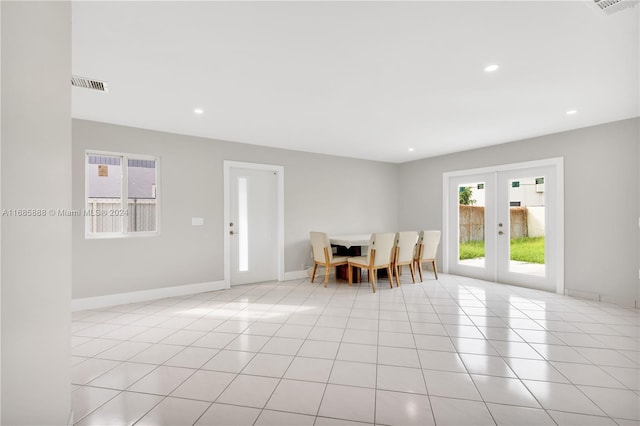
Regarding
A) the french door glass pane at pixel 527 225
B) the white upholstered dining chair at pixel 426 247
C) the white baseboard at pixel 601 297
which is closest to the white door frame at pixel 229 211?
the white upholstered dining chair at pixel 426 247

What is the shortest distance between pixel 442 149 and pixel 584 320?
327cm

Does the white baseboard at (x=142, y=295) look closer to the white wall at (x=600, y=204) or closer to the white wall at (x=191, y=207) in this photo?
the white wall at (x=191, y=207)

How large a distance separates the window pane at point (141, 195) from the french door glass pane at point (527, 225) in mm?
5569

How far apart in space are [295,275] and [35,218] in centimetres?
461

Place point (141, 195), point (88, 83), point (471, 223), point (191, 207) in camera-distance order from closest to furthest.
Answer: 1. point (88, 83)
2. point (141, 195)
3. point (191, 207)
4. point (471, 223)

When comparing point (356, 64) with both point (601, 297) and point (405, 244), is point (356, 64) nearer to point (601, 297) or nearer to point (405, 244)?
point (405, 244)

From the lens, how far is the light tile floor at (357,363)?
73.2 inches

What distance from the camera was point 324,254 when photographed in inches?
201

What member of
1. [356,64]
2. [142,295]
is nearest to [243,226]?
[142,295]

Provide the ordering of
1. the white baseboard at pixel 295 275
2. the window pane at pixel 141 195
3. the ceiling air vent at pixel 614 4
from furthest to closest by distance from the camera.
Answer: the white baseboard at pixel 295 275 → the window pane at pixel 141 195 → the ceiling air vent at pixel 614 4

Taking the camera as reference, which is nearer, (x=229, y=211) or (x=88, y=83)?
(x=88, y=83)

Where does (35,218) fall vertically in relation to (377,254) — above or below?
above

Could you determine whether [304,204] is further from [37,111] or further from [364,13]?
[37,111]

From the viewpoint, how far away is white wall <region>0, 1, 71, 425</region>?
3.60 ft
